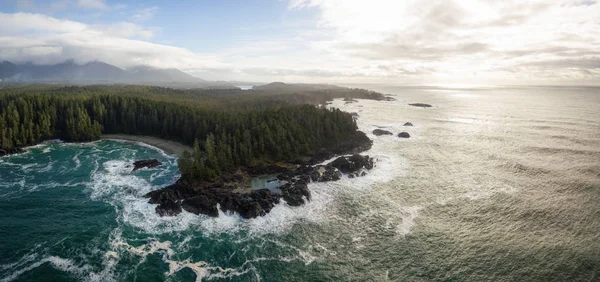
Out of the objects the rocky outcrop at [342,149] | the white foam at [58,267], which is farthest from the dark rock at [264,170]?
the white foam at [58,267]

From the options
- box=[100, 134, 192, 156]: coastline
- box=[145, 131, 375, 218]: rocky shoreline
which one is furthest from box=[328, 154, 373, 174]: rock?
box=[100, 134, 192, 156]: coastline

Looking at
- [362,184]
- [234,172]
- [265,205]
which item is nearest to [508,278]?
[362,184]

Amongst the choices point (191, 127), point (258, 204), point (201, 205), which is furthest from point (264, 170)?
point (191, 127)

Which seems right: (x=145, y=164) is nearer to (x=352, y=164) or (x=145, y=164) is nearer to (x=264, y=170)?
(x=264, y=170)

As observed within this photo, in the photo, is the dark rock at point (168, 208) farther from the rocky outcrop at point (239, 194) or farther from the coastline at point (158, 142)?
the coastline at point (158, 142)

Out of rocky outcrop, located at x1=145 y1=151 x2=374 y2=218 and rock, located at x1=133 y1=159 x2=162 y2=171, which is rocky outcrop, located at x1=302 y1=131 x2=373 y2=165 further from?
rock, located at x1=133 y1=159 x2=162 y2=171

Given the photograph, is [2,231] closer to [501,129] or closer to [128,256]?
[128,256]
